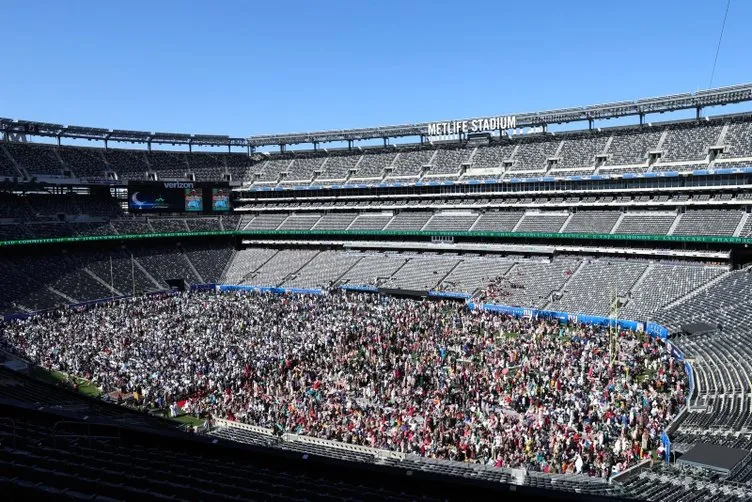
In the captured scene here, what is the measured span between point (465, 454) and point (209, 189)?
180 ft

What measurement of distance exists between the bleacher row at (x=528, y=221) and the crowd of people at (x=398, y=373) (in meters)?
12.2

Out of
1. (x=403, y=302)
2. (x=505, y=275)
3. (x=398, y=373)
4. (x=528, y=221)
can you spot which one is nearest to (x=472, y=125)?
(x=528, y=221)

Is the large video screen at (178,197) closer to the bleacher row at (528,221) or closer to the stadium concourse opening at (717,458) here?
the bleacher row at (528,221)

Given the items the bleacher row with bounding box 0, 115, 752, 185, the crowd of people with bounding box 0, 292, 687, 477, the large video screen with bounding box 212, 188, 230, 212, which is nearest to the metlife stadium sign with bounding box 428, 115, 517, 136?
the bleacher row with bounding box 0, 115, 752, 185

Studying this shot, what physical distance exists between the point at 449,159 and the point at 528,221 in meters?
13.3

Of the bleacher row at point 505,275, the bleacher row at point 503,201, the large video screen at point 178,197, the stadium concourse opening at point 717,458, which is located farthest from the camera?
the large video screen at point 178,197

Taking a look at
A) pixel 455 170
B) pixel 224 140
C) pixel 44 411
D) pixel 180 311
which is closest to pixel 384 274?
pixel 455 170

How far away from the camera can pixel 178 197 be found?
62.9 metres

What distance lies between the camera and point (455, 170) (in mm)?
57812

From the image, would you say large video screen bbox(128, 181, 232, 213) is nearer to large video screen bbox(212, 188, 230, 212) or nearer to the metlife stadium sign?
large video screen bbox(212, 188, 230, 212)

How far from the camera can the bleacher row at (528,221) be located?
133ft

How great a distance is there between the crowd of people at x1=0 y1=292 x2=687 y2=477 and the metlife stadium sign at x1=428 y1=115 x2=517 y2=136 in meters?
23.1

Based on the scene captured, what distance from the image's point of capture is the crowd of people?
19.1 m

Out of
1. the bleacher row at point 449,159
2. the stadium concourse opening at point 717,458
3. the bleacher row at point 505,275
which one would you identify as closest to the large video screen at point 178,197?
the bleacher row at point 449,159
